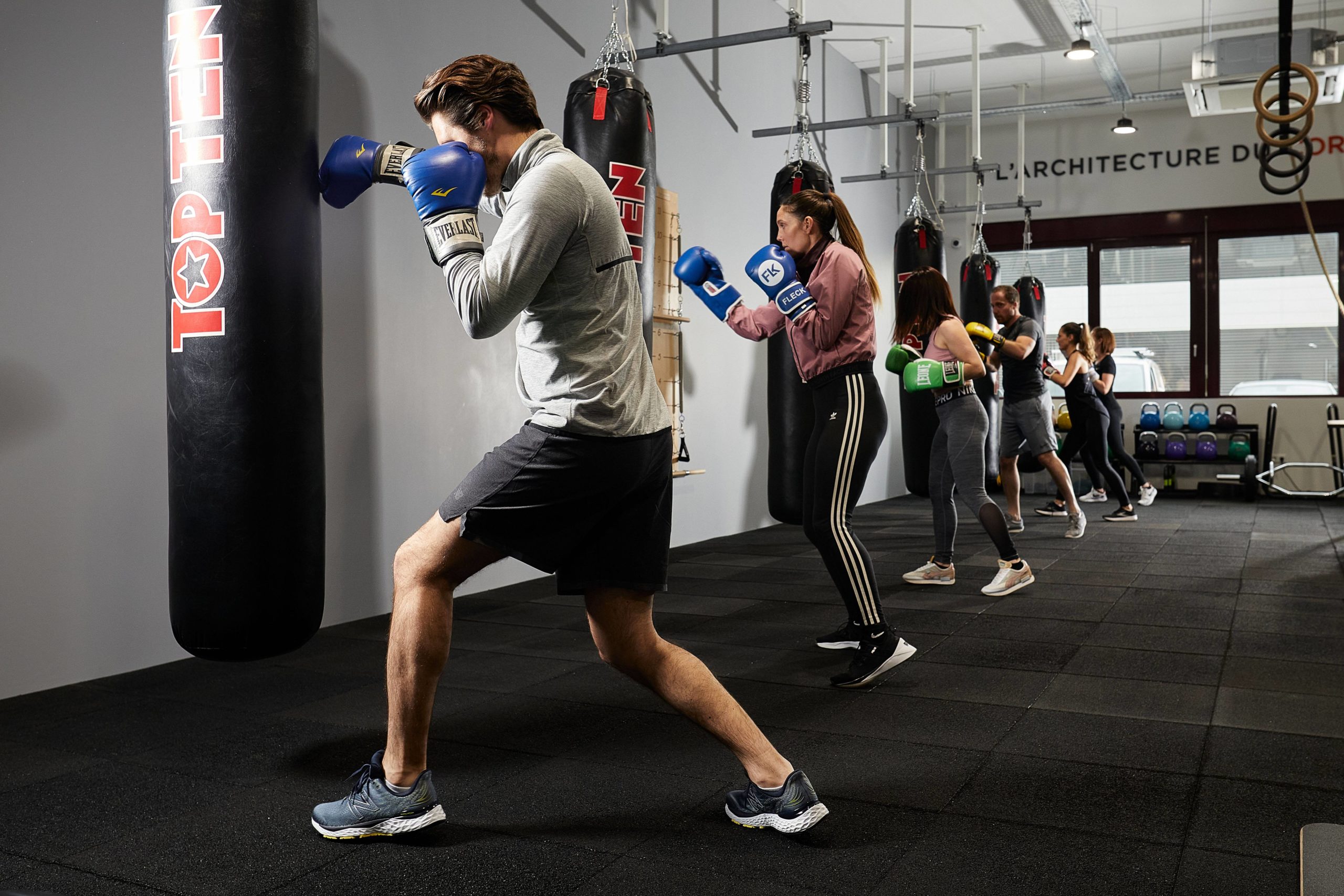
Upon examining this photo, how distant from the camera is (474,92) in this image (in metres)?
1.87

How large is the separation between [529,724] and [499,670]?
0.62 metres

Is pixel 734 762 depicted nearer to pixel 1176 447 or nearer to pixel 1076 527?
pixel 1076 527

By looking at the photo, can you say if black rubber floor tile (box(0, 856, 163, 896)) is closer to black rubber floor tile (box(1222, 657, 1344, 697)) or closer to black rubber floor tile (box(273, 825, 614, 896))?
black rubber floor tile (box(273, 825, 614, 896))

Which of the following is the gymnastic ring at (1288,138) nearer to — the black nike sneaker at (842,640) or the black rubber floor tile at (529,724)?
the black nike sneaker at (842,640)

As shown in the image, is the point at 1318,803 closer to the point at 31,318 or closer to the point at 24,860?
the point at 24,860

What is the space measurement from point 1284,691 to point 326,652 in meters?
2.98

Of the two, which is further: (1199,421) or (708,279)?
(1199,421)

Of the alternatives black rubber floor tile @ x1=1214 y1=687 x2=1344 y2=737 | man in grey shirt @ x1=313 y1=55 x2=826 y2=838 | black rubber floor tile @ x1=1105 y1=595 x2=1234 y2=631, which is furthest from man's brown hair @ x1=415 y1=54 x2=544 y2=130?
black rubber floor tile @ x1=1105 y1=595 x2=1234 y2=631

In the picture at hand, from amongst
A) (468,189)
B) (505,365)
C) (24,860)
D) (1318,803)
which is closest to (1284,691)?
(1318,803)

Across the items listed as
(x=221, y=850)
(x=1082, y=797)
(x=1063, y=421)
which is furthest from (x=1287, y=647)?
(x=1063, y=421)

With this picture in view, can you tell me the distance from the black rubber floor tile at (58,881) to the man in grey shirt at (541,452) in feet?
1.12

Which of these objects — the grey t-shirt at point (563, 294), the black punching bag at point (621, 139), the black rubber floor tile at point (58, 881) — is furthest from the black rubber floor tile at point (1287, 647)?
the black rubber floor tile at point (58, 881)

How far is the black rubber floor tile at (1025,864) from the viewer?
1773mm

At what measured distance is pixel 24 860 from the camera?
191cm
